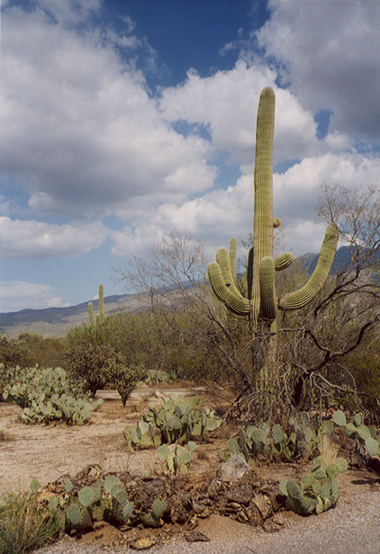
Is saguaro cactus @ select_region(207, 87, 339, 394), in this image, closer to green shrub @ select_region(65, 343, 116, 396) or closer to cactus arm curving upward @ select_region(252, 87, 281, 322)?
cactus arm curving upward @ select_region(252, 87, 281, 322)

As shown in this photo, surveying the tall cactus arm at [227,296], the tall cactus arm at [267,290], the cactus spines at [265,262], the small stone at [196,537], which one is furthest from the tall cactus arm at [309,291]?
the small stone at [196,537]

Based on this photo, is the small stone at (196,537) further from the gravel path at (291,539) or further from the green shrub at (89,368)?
the green shrub at (89,368)

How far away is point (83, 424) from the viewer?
9094mm

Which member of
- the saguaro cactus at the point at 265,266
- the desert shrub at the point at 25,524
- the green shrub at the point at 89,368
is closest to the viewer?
the desert shrub at the point at 25,524

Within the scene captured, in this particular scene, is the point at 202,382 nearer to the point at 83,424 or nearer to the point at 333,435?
the point at 83,424

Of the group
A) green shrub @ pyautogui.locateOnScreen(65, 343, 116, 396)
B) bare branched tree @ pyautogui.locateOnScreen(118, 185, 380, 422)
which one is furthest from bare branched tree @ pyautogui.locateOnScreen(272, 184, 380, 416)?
green shrub @ pyautogui.locateOnScreen(65, 343, 116, 396)

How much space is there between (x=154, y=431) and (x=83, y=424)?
300 centimetres

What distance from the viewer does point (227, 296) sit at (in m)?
8.59

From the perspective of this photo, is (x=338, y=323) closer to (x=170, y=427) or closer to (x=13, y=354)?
(x=170, y=427)

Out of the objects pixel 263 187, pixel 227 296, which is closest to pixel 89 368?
pixel 227 296

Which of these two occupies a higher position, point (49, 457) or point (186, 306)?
point (186, 306)

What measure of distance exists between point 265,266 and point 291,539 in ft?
15.6

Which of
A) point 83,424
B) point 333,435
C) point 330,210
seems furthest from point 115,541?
point 330,210

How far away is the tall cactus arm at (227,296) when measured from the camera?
8437 millimetres
